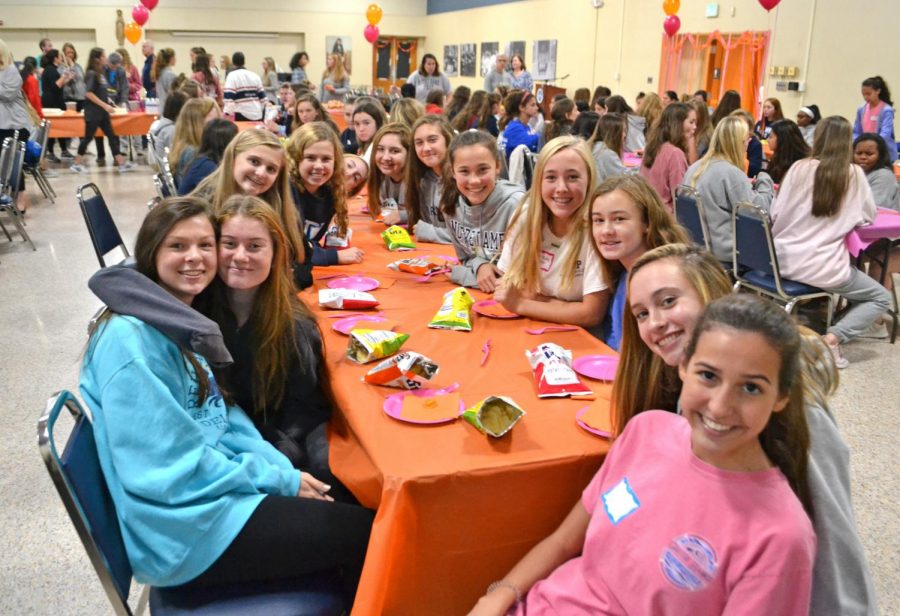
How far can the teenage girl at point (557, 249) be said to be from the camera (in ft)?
7.95

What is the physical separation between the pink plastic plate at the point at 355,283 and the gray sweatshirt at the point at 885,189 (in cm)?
372

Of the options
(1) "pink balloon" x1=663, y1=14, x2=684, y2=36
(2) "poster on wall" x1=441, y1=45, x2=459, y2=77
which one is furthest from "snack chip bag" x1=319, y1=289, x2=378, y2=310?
(2) "poster on wall" x1=441, y1=45, x2=459, y2=77

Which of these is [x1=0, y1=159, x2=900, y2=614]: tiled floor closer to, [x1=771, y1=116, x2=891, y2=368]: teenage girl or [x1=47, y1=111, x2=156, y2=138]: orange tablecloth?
[x1=771, y1=116, x2=891, y2=368]: teenage girl

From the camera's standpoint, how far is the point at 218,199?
296 centimetres

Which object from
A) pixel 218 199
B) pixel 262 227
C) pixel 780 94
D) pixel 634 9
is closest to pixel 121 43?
pixel 634 9

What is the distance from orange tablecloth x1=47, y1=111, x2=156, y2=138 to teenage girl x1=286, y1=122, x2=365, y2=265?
7.70m

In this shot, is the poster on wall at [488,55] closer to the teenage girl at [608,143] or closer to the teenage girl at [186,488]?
the teenage girl at [608,143]

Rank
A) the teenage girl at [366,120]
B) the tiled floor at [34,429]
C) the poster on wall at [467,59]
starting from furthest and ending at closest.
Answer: the poster on wall at [467,59]
the teenage girl at [366,120]
the tiled floor at [34,429]

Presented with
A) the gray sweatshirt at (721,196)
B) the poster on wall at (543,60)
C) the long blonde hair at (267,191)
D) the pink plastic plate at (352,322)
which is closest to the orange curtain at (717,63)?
the poster on wall at (543,60)

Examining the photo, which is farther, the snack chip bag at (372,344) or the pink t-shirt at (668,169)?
the pink t-shirt at (668,169)

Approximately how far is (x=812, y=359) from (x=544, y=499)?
61 centimetres

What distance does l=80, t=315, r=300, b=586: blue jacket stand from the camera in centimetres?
150

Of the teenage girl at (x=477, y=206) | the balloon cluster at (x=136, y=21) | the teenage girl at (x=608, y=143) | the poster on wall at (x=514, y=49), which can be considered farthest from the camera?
the poster on wall at (x=514, y=49)

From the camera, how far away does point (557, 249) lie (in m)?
2.58
